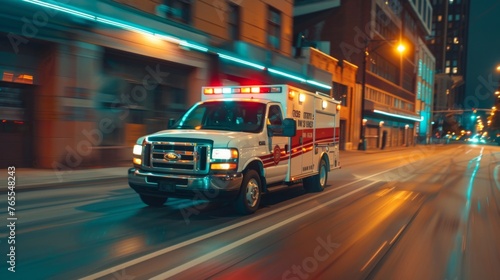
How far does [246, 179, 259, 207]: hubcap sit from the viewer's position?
8.14 m

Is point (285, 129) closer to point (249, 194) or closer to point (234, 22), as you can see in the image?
point (249, 194)

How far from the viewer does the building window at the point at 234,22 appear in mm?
22844

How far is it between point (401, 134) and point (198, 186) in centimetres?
6231

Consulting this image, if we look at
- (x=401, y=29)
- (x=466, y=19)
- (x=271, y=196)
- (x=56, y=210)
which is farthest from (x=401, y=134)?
(x=466, y=19)

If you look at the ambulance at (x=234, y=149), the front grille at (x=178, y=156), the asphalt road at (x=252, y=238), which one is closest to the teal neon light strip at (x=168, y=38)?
the ambulance at (x=234, y=149)

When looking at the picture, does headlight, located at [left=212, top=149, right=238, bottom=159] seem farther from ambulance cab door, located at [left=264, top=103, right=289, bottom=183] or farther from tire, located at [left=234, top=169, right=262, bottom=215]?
ambulance cab door, located at [left=264, top=103, right=289, bottom=183]

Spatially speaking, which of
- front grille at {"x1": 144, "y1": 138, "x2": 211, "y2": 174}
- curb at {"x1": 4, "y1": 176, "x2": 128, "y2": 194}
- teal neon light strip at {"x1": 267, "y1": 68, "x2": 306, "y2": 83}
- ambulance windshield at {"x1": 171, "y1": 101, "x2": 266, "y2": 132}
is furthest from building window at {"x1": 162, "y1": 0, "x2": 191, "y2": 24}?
front grille at {"x1": 144, "y1": 138, "x2": 211, "y2": 174}

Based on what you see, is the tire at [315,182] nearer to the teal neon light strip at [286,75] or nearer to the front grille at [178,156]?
the front grille at [178,156]

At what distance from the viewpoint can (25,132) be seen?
1381cm

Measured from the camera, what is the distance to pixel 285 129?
8.66 meters

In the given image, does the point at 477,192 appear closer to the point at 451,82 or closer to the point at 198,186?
the point at 198,186

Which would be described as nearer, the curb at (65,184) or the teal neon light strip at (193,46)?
the curb at (65,184)

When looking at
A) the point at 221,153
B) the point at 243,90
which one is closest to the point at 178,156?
the point at 221,153

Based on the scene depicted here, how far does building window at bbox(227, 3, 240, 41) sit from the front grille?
16.2 metres
